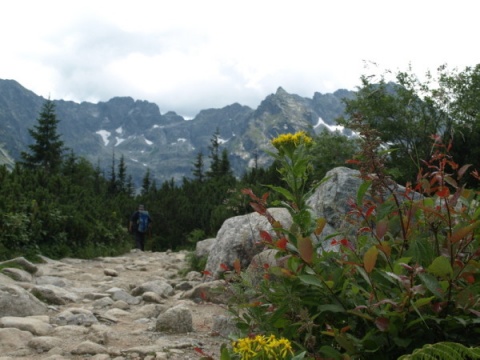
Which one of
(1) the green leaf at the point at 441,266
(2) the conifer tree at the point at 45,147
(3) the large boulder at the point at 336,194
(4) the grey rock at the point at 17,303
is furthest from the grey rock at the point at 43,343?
(2) the conifer tree at the point at 45,147

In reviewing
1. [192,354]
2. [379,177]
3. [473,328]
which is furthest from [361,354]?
[192,354]

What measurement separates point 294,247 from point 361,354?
1.68 feet

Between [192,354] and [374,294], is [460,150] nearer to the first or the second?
[192,354]

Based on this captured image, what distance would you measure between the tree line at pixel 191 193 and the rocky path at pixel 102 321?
1.29 m

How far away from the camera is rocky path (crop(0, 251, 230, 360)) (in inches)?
141

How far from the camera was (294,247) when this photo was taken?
1.93m

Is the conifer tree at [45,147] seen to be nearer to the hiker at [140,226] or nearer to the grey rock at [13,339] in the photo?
the hiker at [140,226]

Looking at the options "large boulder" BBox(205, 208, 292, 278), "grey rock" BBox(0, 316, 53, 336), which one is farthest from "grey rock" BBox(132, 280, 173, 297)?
"grey rock" BBox(0, 316, 53, 336)

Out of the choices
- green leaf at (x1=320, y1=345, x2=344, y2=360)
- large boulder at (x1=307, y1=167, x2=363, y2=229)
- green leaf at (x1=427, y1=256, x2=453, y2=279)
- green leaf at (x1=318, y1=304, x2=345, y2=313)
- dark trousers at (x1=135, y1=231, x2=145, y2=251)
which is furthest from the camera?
dark trousers at (x1=135, y1=231, x2=145, y2=251)

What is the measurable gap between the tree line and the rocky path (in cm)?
129

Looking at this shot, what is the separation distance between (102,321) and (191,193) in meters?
14.4

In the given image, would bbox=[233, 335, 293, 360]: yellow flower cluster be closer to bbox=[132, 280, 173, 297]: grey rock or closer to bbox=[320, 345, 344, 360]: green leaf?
bbox=[320, 345, 344, 360]: green leaf

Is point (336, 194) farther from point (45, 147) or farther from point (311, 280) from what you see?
point (45, 147)

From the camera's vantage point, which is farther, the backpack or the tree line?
the backpack
